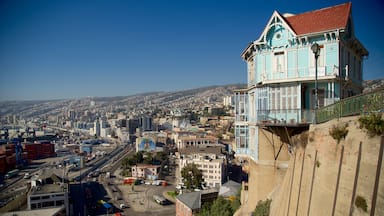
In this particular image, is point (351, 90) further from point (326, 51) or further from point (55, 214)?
point (55, 214)

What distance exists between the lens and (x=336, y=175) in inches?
373

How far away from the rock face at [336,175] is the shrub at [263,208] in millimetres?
2597

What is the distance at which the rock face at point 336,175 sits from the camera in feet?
25.2

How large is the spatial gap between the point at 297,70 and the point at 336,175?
7.53 metres

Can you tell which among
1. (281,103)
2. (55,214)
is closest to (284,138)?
(281,103)

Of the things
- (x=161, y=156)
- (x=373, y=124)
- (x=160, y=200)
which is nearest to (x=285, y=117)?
(x=373, y=124)

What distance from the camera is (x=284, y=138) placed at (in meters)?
16.2

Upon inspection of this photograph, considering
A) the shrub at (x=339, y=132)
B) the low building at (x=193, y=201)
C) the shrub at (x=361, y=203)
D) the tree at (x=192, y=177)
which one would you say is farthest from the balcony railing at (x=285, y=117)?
the tree at (x=192, y=177)

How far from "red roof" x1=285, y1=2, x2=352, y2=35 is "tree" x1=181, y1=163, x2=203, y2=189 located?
182ft

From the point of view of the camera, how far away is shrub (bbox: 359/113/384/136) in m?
7.78

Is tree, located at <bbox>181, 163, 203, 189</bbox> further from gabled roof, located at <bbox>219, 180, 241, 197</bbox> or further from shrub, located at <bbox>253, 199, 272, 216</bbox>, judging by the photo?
shrub, located at <bbox>253, 199, 272, 216</bbox>

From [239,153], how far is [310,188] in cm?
835

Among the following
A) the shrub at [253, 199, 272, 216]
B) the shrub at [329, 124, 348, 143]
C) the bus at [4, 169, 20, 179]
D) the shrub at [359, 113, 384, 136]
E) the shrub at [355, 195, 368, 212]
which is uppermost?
the shrub at [359, 113, 384, 136]

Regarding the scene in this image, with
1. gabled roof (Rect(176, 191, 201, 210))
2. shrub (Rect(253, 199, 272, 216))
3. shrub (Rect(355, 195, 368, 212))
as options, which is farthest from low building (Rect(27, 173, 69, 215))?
shrub (Rect(355, 195, 368, 212))
